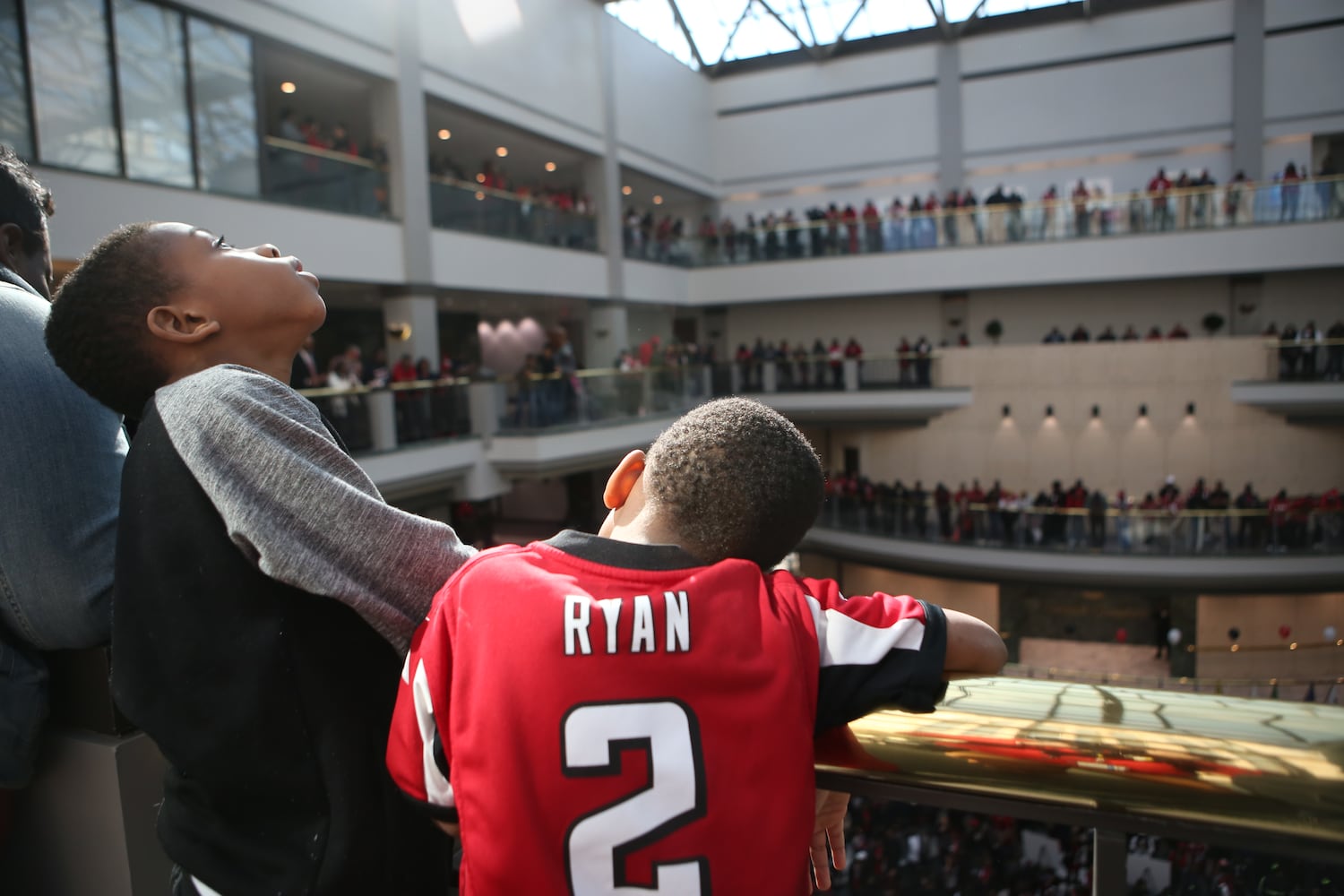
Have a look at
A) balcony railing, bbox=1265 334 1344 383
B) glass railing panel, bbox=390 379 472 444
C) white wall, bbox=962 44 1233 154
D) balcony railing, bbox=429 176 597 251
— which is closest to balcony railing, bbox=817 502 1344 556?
balcony railing, bbox=1265 334 1344 383

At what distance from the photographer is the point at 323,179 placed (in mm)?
12164

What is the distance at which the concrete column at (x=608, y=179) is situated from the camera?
1942 cm

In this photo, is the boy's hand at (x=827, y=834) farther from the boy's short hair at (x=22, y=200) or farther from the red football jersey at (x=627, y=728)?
the boy's short hair at (x=22, y=200)

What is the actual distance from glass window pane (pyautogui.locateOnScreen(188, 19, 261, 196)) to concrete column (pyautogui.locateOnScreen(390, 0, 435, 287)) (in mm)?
2769

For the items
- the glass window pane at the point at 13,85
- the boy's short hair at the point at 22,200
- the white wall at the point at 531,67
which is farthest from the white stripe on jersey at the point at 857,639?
the white wall at the point at 531,67

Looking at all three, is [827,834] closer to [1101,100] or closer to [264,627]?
[264,627]

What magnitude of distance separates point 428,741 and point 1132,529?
17.9m

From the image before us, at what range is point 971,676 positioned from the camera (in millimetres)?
1079

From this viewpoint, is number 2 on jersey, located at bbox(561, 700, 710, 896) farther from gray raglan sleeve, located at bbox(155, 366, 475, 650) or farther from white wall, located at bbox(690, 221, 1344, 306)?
white wall, located at bbox(690, 221, 1344, 306)

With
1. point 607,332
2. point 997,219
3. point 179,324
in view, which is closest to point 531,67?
point 607,332

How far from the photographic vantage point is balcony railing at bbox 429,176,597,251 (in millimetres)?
14668

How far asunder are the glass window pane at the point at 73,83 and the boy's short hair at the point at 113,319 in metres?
9.49

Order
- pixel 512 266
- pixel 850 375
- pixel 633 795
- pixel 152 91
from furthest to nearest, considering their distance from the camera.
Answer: pixel 850 375, pixel 512 266, pixel 152 91, pixel 633 795

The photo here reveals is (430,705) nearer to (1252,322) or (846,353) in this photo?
(846,353)
